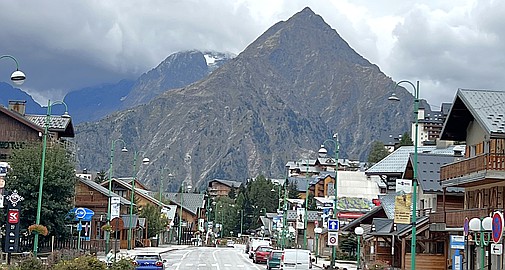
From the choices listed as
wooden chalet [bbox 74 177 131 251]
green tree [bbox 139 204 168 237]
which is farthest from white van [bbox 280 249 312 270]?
green tree [bbox 139 204 168 237]

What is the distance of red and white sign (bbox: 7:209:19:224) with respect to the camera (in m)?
43.5

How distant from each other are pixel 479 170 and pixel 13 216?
79.9 ft

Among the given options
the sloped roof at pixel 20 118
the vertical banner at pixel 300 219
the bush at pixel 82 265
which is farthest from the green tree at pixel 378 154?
the bush at pixel 82 265

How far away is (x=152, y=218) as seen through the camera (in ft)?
359

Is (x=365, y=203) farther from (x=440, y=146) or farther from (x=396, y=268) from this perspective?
(x=396, y=268)

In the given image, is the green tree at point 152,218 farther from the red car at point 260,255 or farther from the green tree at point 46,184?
the green tree at point 46,184

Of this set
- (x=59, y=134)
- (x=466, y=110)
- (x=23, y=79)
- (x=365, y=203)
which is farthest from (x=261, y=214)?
(x=23, y=79)

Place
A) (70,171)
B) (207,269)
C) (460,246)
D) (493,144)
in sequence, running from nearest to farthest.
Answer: (460,246), (493,144), (207,269), (70,171)

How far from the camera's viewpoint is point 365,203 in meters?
88.6

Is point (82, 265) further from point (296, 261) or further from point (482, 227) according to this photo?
point (296, 261)

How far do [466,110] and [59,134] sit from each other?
133 ft

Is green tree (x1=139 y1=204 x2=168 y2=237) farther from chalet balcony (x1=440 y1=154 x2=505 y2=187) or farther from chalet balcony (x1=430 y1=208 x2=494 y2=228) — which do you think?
chalet balcony (x1=440 y1=154 x2=505 y2=187)

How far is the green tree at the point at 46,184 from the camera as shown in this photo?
54.9 metres

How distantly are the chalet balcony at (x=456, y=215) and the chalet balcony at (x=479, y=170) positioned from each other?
1.52 m
